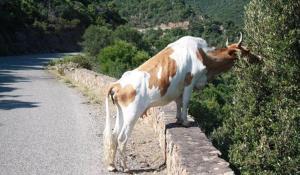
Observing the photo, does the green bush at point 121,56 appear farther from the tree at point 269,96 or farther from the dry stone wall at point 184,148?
the tree at point 269,96

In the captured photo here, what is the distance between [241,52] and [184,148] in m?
1.87

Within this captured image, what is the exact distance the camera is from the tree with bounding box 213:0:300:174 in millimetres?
6730

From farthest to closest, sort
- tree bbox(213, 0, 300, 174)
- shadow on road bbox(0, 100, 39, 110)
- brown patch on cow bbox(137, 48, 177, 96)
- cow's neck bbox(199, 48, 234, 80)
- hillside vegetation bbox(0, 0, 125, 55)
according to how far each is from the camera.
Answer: hillside vegetation bbox(0, 0, 125, 55) < shadow on road bbox(0, 100, 39, 110) < cow's neck bbox(199, 48, 234, 80) < brown patch on cow bbox(137, 48, 177, 96) < tree bbox(213, 0, 300, 174)

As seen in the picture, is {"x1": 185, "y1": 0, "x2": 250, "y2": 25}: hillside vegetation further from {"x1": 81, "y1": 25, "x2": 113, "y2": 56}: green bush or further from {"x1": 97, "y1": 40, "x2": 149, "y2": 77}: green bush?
{"x1": 97, "y1": 40, "x2": 149, "y2": 77}: green bush

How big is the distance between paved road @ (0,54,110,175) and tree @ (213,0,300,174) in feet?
Result: 7.33

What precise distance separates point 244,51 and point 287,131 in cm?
139

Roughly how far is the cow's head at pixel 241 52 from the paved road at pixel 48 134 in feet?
8.67

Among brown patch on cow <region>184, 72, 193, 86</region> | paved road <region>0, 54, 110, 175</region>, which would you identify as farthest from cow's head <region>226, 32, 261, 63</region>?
paved road <region>0, 54, 110, 175</region>

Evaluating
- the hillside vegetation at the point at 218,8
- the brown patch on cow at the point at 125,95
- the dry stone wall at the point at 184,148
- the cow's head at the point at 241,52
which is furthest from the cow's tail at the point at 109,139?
the hillside vegetation at the point at 218,8

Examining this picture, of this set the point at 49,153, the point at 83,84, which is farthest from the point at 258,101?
the point at 83,84

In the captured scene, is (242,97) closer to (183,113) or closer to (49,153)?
(183,113)

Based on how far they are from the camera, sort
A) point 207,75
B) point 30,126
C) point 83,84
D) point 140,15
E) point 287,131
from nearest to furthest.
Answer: point 287,131 → point 207,75 → point 30,126 → point 83,84 → point 140,15

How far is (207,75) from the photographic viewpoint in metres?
7.69

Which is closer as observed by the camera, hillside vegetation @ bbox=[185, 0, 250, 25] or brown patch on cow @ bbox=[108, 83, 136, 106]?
brown patch on cow @ bbox=[108, 83, 136, 106]
